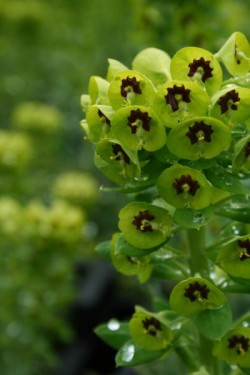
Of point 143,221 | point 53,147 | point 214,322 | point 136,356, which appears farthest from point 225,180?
point 53,147

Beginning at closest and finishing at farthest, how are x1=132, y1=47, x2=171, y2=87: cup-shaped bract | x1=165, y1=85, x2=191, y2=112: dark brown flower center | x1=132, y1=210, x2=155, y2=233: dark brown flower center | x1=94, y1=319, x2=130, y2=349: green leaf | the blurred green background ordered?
x1=165, y1=85, x2=191, y2=112: dark brown flower center → x1=132, y1=210, x2=155, y2=233: dark brown flower center → x1=132, y1=47, x2=171, y2=87: cup-shaped bract → x1=94, y1=319, x2=130, y2=349: green leaf → the blurred green background

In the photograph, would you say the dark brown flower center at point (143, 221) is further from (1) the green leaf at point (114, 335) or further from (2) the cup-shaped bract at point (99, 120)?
(1) the green leaf at point (114, 335)

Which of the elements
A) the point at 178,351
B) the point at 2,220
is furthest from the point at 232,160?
the point at 2,220

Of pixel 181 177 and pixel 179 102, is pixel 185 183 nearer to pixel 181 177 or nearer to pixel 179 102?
pixel 181 177

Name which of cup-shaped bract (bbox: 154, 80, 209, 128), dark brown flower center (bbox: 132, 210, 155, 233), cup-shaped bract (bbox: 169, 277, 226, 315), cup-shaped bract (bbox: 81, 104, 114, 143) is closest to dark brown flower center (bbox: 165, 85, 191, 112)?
cup-shaped bract (bbox: 154, 80, 209, 128)

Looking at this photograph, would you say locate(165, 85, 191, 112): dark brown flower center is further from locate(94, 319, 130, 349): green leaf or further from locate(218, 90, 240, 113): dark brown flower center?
locate(94, 319, 130, 349): green leaf

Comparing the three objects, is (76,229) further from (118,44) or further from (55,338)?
(118,44)
